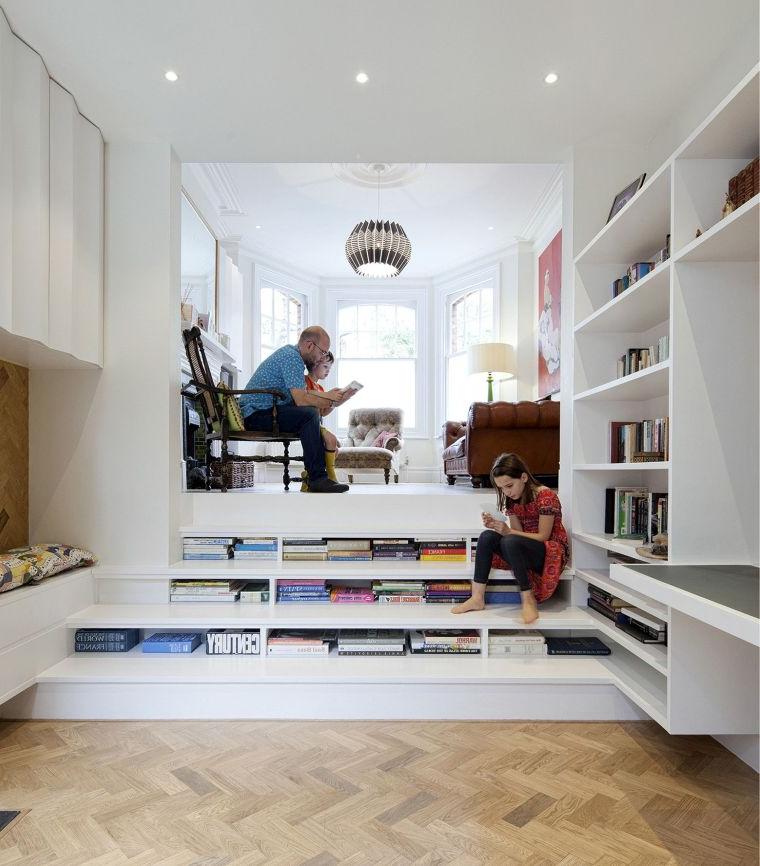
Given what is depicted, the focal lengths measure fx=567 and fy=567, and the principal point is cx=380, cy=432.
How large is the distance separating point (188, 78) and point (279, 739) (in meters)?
2.79

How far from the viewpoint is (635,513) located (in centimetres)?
262

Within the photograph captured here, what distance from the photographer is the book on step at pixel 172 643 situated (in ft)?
8.53

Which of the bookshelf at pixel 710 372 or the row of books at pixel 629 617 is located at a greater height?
the bookshelf at pixel 710 372

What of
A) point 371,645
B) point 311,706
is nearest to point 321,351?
point 371,645

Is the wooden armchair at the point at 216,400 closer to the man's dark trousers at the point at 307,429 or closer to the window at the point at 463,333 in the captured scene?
the man's dark trousers at the point at 307,429

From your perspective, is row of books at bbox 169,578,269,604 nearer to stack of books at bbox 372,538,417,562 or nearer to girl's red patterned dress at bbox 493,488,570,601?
stack of books at bbox 372,538,417,562

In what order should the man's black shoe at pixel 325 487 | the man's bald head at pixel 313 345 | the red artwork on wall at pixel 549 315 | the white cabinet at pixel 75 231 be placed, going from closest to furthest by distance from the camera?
the white cabinet at pixel 75 231, the man's black shoe at pixel 325 487, the man's bald head at pixel 313 345, the red artwork on wall at pixel 549 315

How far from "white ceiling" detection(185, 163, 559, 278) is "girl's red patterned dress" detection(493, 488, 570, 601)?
311 cm

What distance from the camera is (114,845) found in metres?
1.58

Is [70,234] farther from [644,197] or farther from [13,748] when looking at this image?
[644,197]

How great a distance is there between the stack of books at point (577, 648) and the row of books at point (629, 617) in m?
0.15

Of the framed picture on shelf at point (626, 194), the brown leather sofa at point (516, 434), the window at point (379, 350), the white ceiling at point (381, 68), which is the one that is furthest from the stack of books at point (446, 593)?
the window at point (379, 350)

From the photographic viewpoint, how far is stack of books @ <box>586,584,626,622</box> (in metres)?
2.54

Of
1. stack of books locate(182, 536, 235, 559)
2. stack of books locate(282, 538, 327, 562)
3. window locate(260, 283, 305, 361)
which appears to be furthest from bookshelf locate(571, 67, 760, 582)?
window locate(260, 283, 305, 361)
